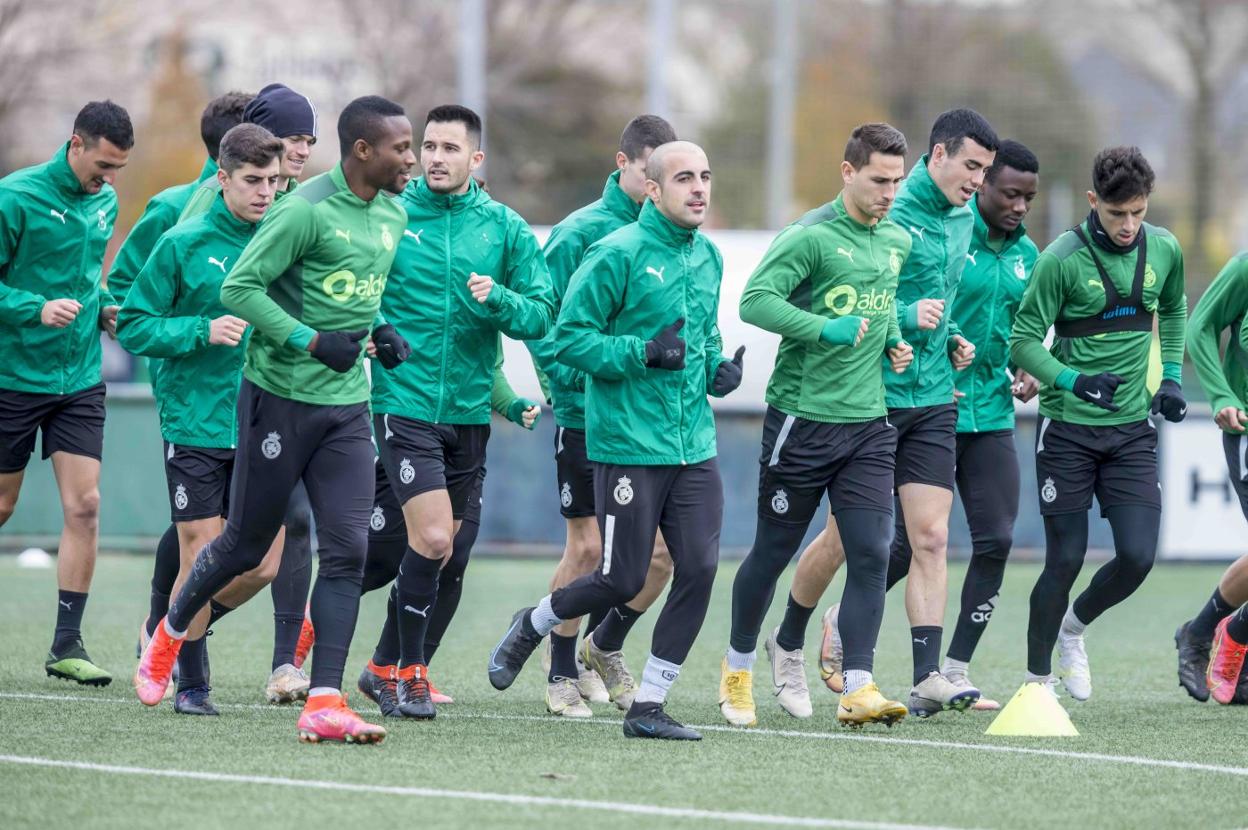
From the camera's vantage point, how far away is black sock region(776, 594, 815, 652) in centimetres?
861

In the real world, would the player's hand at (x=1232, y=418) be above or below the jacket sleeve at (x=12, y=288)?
below

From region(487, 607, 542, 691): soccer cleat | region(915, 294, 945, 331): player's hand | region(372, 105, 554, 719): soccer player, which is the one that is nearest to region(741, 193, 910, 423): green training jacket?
region(915, 294, 945, 331): player's hand

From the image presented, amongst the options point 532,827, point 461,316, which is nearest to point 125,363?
point 461,316

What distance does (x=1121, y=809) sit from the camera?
622 cm

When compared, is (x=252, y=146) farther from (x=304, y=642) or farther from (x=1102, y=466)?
(x=1102, y=466)

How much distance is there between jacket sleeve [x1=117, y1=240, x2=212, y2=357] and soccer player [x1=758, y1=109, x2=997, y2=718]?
275cm

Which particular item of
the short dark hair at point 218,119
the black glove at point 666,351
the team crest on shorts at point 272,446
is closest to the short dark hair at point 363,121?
the team crest on shorts at point 272,446

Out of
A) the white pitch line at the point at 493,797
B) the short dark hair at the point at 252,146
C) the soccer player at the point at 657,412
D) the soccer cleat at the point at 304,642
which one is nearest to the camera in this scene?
the white pitch line at the point at 493,797

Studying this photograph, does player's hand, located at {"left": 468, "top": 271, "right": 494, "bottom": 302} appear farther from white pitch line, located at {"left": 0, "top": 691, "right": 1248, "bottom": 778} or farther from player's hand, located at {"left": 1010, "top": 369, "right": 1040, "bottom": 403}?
player's hand, located at {"left": 1010, "top": 369, "right": 1040, "bottom": 403}

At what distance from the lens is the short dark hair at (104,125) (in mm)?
8734

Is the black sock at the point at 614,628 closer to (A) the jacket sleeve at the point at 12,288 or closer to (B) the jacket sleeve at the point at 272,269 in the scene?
(B) the jacket sleeve at the point at 272,269

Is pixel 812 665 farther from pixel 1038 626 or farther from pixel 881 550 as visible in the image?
pixel 881 550

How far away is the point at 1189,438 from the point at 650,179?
9.34 m

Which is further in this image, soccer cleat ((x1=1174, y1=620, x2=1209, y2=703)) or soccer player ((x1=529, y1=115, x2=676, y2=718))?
soccer cleat ((x1=1174, y1=620, x2=1209, y2=703))
